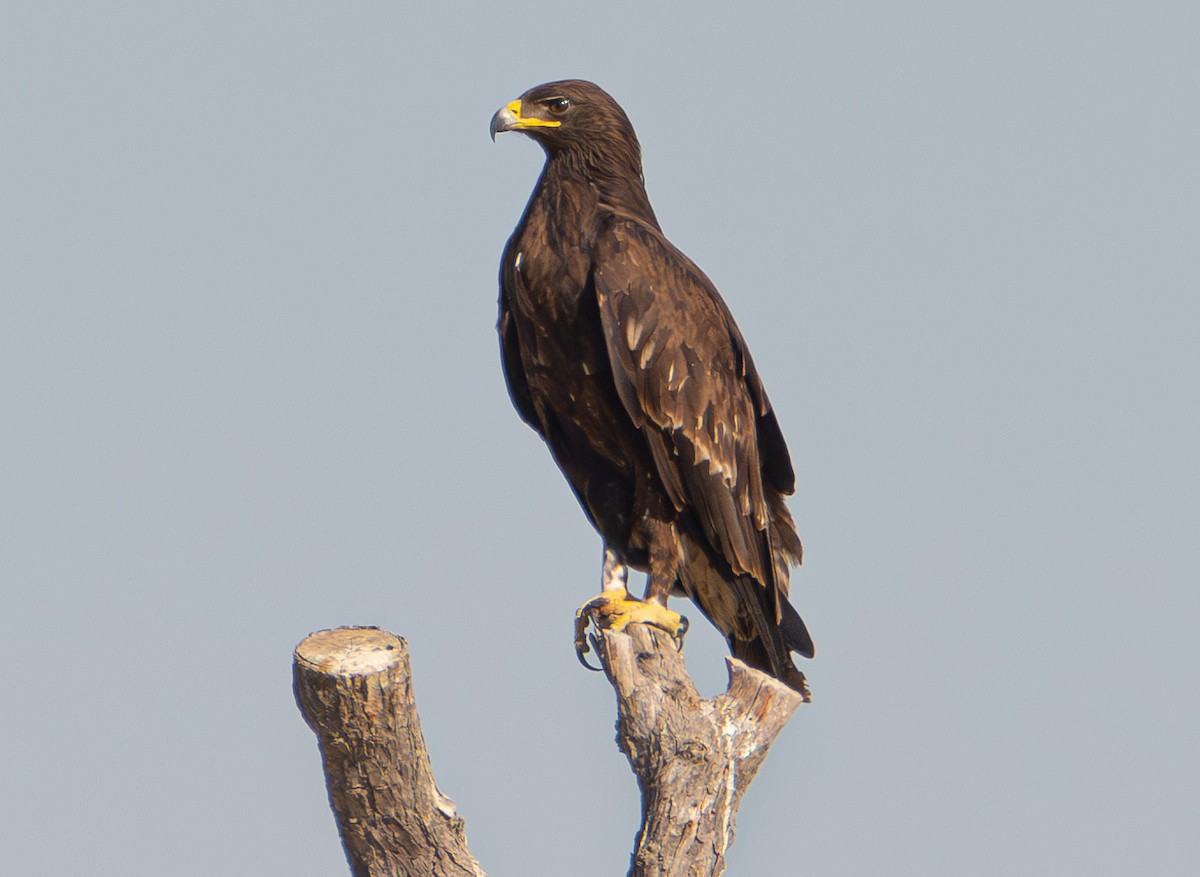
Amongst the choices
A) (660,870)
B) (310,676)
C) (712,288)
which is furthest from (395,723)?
(712,288)

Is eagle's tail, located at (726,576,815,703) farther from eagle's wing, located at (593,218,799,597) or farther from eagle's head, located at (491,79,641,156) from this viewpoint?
eagle's head, located at (491,79,641,156)

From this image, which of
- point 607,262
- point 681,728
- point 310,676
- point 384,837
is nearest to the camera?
point 310,676

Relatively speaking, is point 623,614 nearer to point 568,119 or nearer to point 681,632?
point 681,632

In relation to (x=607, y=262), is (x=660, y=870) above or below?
below

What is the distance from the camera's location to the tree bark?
16.0 feet

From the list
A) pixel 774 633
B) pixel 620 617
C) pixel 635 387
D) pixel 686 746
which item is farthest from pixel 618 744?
pixel 635 387

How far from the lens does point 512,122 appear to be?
6887mm

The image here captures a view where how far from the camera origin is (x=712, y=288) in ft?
23.0

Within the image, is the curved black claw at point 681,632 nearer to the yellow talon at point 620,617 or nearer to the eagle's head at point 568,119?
the yellow talon at point 620,617

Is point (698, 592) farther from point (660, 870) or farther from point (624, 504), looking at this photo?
point (660, 870)

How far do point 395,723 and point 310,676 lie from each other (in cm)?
31

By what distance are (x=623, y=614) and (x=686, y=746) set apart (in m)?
1.21

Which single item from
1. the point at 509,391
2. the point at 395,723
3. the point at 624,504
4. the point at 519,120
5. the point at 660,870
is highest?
the point at 519,120

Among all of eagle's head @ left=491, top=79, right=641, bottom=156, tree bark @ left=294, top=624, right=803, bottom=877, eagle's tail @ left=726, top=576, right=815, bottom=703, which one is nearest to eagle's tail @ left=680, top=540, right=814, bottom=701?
eagle's tail @ left=726, top=576, right=815, bottom=703
